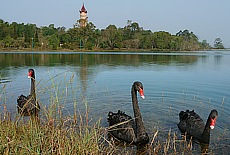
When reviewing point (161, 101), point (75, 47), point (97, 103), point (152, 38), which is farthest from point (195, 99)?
point (152, 38)

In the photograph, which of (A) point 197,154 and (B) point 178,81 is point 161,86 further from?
(A) point 197,154

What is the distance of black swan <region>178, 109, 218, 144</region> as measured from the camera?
13.7 feet

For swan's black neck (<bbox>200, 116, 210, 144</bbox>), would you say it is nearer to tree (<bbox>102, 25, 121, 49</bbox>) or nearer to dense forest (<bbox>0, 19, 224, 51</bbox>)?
dense forest (<bbox>0, 19, 224, 51</bbox>)

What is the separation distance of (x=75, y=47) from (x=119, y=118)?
51.7 meters

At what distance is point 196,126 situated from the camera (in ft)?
15.1

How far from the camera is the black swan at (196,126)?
→ 4.18 meters

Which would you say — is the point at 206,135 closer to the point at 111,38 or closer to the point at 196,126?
the point at 196,126

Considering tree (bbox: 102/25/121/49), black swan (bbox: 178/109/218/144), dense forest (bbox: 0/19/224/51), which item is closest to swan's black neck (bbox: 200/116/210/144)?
black swan (bbox: 178/109/218/144)

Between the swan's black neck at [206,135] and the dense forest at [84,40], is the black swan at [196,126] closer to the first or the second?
the swan's black neck at [206,135]

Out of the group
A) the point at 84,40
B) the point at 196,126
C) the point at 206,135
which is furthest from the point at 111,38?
the point at 206,135

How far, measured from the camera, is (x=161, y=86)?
30.4ft

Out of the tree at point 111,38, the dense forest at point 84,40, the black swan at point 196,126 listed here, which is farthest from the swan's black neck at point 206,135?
the tree at point 111,38

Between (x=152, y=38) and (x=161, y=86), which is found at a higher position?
(x=152, y=38)

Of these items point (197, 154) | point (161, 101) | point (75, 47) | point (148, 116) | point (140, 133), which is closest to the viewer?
point (197, 154)
